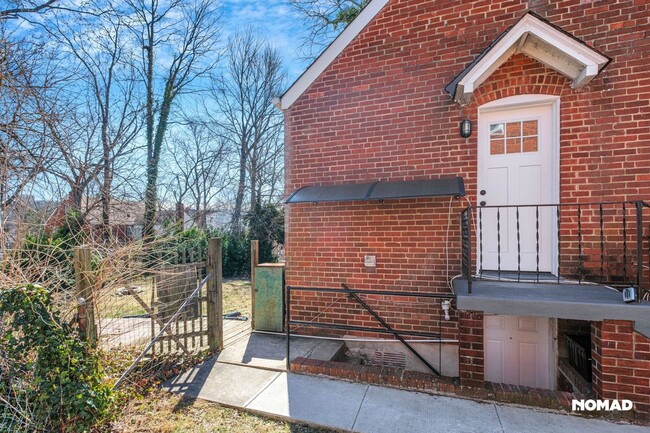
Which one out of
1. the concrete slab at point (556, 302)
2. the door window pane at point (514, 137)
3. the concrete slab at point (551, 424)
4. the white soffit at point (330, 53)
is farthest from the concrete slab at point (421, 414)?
the white soffit at point (330, 53)

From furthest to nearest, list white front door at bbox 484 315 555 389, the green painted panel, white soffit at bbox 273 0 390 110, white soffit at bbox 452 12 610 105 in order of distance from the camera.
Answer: the green painted panel, white soffit at bbox 273 0 390 110, white front door at bbox 484 315 555 389, white soffit at bbox 452 12 610 105

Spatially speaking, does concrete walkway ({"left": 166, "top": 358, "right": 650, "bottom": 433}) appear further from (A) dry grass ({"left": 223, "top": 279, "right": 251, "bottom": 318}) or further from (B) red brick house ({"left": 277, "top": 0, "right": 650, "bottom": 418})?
(A) dry grass ({"left": 223, "top": 279, "right": 251, "bottom": 318})

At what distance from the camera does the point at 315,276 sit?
213 inches

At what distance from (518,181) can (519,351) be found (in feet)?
8.15

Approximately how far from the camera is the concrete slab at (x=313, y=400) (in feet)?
10.6

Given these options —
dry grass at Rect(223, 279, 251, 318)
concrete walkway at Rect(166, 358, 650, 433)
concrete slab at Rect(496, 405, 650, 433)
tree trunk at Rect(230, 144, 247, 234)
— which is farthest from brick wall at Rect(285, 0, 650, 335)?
tree trunk at Rect(230, 144, 247, 234)

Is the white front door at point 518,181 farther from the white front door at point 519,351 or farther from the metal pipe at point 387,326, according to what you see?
the metal pipe at point 387,326

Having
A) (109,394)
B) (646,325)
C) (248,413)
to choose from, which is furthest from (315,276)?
(646,325)

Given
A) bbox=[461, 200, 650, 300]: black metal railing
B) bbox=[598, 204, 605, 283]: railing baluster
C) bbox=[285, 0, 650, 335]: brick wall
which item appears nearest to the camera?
bbox=[598, 204, 605, 283]: railing baluster

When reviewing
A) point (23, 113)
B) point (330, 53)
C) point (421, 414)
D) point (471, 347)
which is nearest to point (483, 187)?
point (471, 347)

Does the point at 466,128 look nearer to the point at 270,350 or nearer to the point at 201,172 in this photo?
the point at 270,350

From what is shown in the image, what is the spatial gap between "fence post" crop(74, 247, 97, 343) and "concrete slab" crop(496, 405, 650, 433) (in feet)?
14.2

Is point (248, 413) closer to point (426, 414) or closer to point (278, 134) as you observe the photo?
point (426, 414)

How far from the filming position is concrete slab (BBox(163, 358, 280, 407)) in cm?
366
